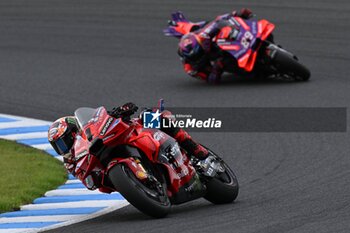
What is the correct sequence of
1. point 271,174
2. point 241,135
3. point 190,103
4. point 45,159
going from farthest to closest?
point 190,103
point 241,135
point 45,159
point 271,174

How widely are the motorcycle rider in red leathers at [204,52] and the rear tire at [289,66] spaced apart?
0.85 metres

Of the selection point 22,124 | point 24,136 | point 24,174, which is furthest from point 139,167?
point 22,124

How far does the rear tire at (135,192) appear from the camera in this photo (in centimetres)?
1016

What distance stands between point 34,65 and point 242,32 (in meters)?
4.76

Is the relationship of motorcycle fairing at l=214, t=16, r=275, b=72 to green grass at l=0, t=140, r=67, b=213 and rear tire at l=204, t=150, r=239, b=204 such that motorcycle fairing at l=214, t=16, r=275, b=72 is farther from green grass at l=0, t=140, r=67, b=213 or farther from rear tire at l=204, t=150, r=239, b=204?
rear tire at l=204, t=150, r=239, b=204

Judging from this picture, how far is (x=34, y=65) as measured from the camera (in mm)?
21844

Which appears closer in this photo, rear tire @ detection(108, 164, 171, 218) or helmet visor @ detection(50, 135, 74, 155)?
rear tire @ detection(108, 164, 171, 218)

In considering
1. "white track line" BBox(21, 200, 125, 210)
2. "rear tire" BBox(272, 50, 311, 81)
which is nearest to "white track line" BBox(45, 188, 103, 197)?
"white track line" BBox(21, 200, 125, 210)

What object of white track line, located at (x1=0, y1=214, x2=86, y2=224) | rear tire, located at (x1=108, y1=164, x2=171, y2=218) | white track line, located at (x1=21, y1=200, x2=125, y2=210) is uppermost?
rear tire, located at (x1=108, y1=164, x2=171, y2=218)

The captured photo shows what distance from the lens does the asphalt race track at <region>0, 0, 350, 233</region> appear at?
1061cm

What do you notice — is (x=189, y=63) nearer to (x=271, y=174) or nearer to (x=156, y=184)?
(x=271, y=174)

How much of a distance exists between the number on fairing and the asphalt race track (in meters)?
0.75

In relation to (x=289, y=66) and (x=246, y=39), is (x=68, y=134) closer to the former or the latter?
(x=246, y=39)

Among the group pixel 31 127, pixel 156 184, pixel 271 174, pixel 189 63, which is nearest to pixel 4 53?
pixel 189 63
